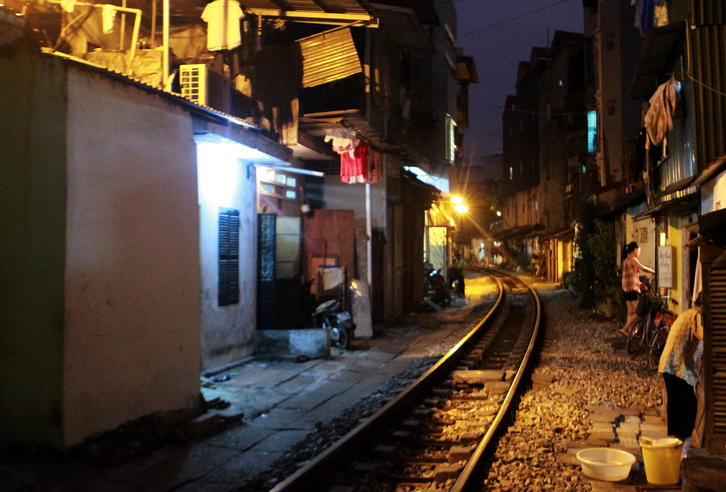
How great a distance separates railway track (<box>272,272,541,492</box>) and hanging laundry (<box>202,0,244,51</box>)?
7115mm

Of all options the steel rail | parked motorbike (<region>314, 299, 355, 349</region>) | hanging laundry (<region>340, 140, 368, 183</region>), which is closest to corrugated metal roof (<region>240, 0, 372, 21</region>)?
hanging laundry (<region>340, 140, 368, 183</region>)

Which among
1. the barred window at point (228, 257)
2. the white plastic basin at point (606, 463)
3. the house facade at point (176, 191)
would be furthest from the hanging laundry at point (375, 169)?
the white plastic basin at point (606, 463)

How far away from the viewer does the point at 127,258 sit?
6.65 meters

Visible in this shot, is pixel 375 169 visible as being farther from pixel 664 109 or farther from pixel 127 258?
pixel 127 258

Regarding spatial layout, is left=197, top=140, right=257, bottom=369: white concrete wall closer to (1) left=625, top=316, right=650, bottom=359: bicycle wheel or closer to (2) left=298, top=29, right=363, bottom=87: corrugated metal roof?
(2) left=298, top=29, right=363, bottom=87: corrugated metal roof

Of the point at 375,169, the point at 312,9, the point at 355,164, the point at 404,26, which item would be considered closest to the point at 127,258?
the point at 312,9

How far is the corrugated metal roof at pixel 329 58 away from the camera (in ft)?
43.5

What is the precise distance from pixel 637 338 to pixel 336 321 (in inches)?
249

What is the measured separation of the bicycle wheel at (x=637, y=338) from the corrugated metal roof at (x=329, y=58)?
797 cm

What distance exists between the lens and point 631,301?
43.3 ft

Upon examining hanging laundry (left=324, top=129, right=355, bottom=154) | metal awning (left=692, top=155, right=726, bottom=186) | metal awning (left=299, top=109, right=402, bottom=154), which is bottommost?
metal awning (left=692, top=155, right=726, bottom=186)

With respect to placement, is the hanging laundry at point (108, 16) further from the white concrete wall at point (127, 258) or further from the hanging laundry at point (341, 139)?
the hanging laundry at point (341, 139)

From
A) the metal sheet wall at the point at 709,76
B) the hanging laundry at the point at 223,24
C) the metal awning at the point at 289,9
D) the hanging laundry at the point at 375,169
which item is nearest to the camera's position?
the metal sheet wall at the point at 709,76

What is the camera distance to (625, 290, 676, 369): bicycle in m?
10.9
